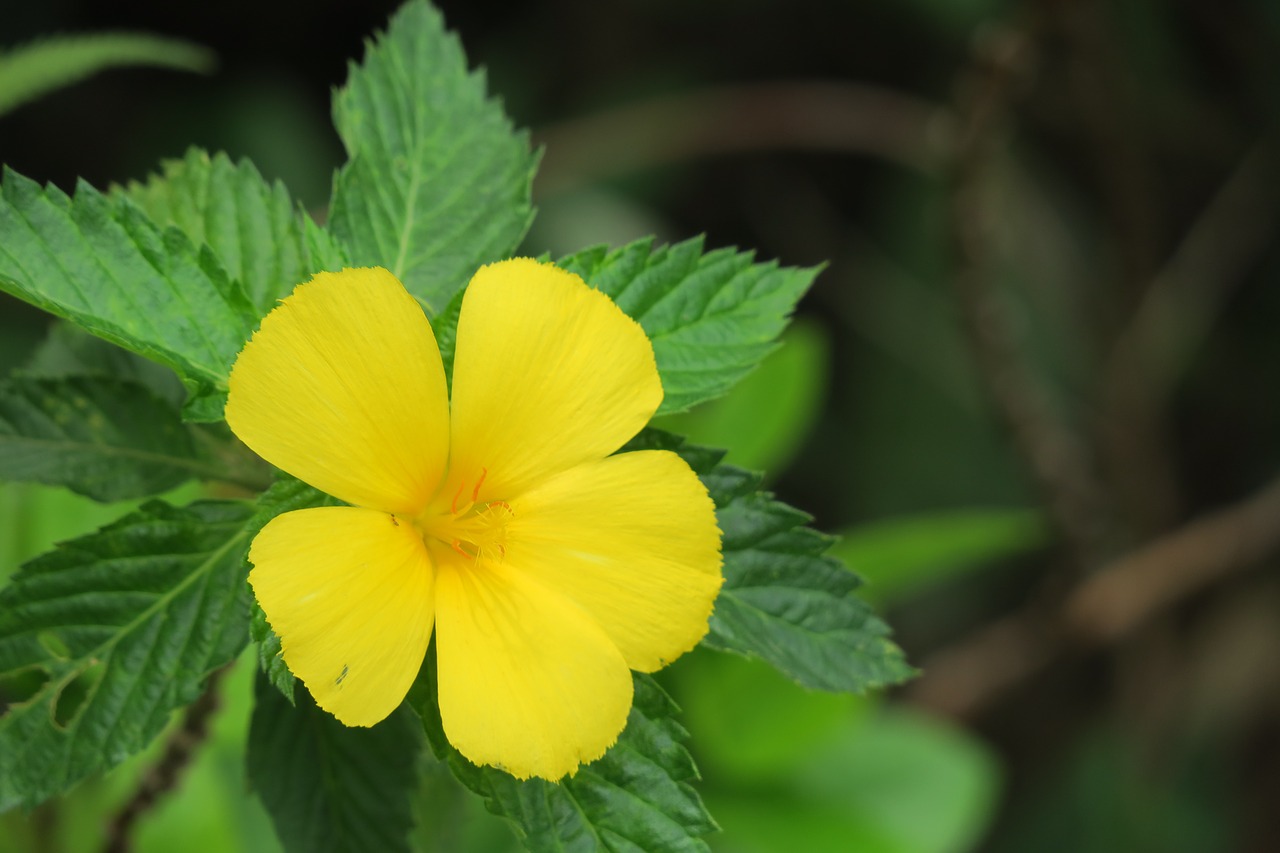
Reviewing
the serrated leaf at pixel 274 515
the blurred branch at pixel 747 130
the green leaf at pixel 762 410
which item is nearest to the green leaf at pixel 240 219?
the serrated leaf at pixel 274 515

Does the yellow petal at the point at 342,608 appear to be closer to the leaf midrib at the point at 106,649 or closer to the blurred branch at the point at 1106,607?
the leaf midrib at the point at 106,649

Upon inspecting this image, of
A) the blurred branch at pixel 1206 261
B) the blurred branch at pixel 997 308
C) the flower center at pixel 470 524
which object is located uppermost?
the blurred branch at pixel 1206 261

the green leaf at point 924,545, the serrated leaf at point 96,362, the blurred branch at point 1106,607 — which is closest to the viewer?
the serrated leaf at point 96,362

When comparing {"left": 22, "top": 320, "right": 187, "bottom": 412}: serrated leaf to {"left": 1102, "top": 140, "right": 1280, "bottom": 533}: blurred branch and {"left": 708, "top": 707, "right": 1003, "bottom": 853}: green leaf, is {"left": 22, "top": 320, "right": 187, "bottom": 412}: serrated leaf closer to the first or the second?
{"left": 708, "top": 707, "right": 1003, "bottom": 853}: green leaf

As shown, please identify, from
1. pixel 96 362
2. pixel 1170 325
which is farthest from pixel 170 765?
pixel 1170 325

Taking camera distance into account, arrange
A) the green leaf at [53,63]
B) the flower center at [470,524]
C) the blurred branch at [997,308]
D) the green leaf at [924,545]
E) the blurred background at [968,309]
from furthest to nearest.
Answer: the blurred background at [968,309] < the green leaf at [924,545] < the blurred branch at [997,308] < the green leaf at [53,63] < the flower center at [470,524]

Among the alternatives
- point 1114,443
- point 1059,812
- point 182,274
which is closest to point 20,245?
point 182,274

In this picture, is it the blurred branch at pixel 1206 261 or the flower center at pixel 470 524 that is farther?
the blurred branch at pixel 1206 261

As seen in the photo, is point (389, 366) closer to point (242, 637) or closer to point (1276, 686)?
point (242, 637)
